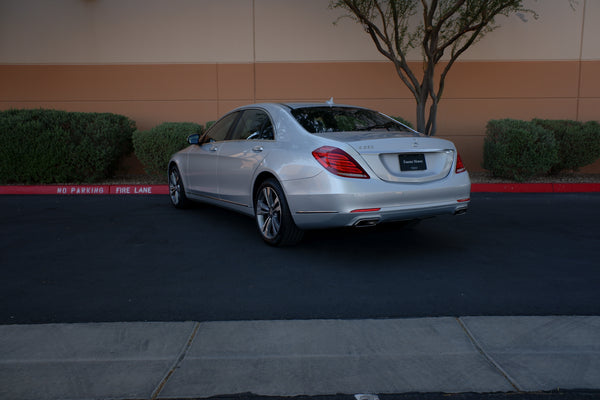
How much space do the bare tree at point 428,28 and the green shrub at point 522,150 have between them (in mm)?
1538

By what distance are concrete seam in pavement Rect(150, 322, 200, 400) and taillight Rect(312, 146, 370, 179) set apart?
A: 2025 millimetres

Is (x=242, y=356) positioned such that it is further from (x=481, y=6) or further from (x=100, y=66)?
(x=100, y=66)

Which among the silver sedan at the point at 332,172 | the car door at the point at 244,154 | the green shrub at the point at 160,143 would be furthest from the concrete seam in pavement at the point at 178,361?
the green shrub at the point at 160,143

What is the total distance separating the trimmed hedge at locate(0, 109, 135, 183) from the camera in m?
10.5

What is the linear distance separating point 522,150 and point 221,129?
652 cm

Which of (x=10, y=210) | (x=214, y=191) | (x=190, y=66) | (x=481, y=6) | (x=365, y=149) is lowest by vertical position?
(x=10, y=210)

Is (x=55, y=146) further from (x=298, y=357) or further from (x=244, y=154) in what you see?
(x=298, y=357)

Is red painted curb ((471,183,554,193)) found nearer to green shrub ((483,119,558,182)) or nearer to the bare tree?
green shrub ((483,119,558,182))

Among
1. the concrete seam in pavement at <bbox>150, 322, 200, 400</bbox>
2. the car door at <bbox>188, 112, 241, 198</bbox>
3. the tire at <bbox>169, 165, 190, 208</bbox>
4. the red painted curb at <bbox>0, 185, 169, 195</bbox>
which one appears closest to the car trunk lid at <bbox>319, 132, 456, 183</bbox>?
the car door at <bbox>188, 112, 241, 198</bbox>

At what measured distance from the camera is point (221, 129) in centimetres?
→ 714

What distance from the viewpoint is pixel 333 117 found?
5805 millimetres

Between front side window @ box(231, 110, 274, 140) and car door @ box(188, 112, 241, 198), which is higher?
front side window @ box(231, 110, 274, 140)

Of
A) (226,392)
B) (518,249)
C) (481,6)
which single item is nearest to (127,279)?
(226,392)

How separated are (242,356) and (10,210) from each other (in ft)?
22.3
